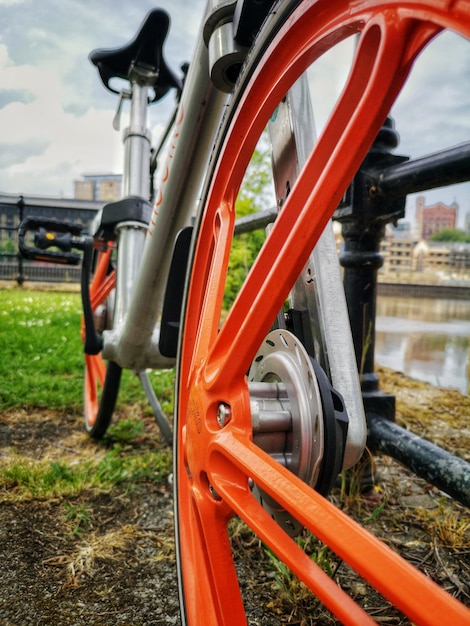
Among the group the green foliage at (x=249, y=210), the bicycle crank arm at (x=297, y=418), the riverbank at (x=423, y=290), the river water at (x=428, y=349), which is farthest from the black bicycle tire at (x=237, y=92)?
the riverbank at (x=423, y=290)

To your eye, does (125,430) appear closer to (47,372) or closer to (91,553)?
(91,553)

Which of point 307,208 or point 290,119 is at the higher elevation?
point 290,119

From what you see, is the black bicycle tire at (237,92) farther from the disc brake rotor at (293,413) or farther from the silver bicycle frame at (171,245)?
the disc brake rotor at (293,413)

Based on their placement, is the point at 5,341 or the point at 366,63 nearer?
the point at 366,63

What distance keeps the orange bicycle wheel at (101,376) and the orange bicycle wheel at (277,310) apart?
2.65 feet

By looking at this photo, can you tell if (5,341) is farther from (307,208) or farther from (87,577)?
(307,208)

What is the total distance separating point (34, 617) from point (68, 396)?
147 cm

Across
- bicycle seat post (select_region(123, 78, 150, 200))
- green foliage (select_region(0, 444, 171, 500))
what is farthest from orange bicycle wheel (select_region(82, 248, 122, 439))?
bicycle seat post (select_region(123, 78, 150, 200))

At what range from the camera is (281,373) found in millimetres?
710

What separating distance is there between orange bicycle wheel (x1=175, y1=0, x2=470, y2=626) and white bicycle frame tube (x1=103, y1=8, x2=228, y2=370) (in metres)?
0.29

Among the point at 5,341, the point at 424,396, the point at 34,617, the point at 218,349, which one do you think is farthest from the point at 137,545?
the point at 5,341

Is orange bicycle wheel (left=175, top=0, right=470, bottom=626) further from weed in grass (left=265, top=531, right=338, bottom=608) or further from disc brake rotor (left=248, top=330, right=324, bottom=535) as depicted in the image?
weed in grass (left=265, top=531, right=338, bottom=608)

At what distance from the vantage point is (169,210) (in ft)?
4.27

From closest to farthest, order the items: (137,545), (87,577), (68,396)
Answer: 1. (87,577)
2. (137,545)
3. (68,396)
